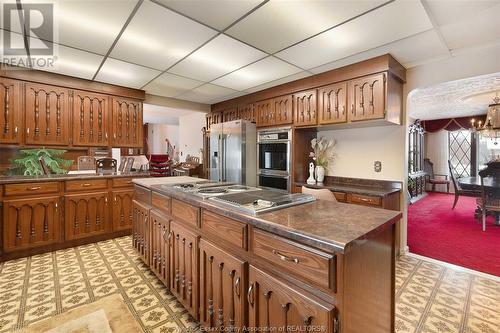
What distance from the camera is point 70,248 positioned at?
322 cm

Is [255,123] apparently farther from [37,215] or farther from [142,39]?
[37,215]

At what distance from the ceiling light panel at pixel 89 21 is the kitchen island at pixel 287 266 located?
156 cm

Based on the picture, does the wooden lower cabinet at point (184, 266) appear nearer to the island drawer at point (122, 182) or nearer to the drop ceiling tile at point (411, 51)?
the island drawer at point (122, 182)

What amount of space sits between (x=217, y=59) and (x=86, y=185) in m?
2.52

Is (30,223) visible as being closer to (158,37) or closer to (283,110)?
(158,37)

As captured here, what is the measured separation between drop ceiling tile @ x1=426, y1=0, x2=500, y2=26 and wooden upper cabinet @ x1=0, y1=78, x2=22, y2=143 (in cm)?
462

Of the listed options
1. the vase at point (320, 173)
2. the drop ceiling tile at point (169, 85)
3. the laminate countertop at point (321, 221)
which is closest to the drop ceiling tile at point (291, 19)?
the laminate countertop at point (321, 221)

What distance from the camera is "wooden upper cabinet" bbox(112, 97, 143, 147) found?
3.92 m

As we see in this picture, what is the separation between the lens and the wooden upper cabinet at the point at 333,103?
303 centimetres

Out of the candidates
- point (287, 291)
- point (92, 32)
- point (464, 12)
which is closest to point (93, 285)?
point (287, 291)

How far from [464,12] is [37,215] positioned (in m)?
4.89

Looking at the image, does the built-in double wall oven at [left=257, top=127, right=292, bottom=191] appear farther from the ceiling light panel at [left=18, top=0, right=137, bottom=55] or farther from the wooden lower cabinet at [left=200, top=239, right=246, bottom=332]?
the ceiling light panel at [left=18, top=0, right=137, bottom=55]

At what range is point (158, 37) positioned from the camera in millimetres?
2283

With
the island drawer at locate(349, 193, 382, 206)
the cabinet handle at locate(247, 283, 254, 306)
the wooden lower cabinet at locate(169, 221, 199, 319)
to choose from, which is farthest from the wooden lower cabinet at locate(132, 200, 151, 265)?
the island drawer at locate(349, 193, 382, 206)
